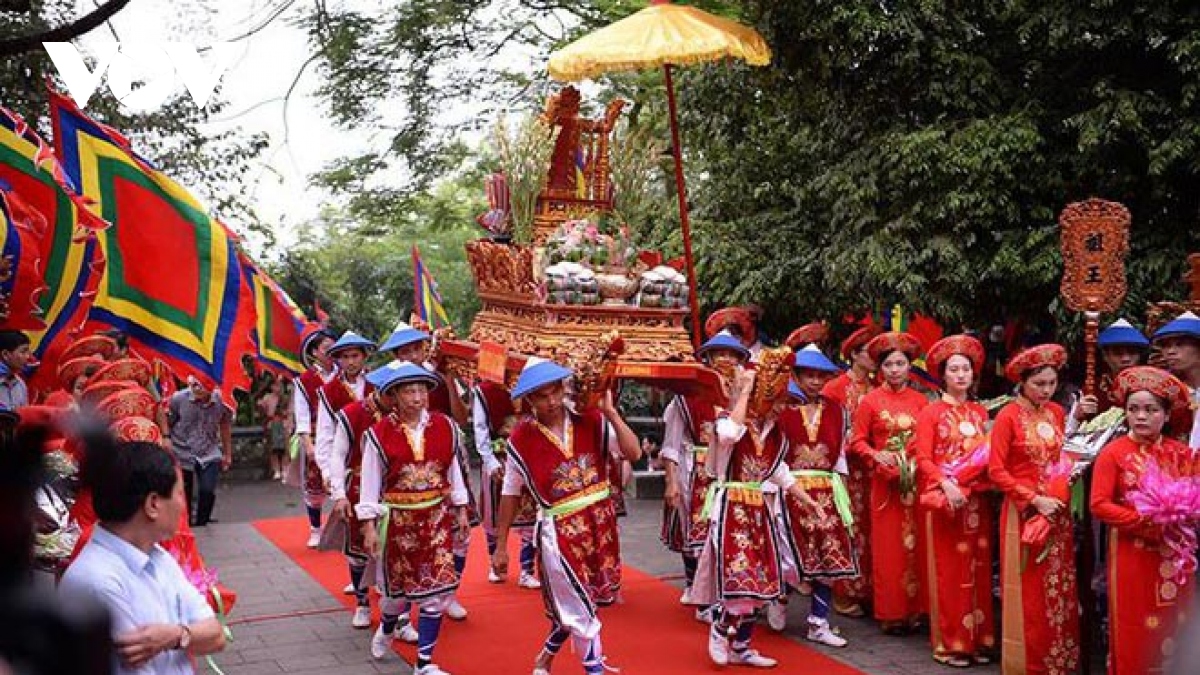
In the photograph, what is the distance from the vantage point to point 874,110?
7914mm

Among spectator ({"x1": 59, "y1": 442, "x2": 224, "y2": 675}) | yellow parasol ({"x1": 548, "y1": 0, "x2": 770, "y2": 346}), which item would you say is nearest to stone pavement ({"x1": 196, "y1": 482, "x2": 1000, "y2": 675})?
yellow parasol ({"x1": 548, "y1": 0, "x2": 770, "y2": 346})

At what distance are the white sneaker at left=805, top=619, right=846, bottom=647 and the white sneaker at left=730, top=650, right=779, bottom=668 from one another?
0.55 metres

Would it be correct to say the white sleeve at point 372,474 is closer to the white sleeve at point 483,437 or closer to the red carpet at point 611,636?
the red carpet at point 611,636

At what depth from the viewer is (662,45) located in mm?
6289

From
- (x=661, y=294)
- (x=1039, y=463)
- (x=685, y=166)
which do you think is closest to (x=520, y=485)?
(x=661, y=294)

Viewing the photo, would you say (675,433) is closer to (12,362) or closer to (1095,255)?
(1095,255)

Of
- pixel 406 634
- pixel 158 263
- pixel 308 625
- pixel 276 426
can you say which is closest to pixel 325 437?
pixel 308 625

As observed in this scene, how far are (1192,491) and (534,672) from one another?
2.97 m

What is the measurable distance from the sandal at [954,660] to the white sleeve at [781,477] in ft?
3.88

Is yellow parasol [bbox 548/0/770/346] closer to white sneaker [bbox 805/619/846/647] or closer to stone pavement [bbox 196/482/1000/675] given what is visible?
white sneaker [bbox 805/619/846/647]

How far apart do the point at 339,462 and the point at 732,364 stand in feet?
7.12

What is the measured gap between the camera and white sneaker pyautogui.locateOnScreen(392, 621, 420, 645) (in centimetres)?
636

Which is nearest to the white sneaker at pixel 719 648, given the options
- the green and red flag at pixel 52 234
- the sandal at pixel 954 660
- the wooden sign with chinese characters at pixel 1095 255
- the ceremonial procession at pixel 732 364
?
the ceremonial procession at pixel 732 364

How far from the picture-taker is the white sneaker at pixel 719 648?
5.77 meters
